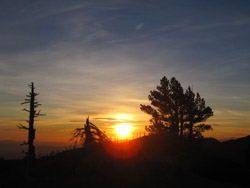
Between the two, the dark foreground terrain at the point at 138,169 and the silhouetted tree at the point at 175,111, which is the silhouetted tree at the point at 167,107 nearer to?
the silhouetted tree at the point at 175,111

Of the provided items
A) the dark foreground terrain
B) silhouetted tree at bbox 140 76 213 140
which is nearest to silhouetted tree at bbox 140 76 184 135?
silhouetted tree at bbox 140 76 213 140

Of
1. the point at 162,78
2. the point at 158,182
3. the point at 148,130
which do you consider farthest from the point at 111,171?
the point at 162,78

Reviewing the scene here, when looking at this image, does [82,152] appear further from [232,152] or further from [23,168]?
[232,152]

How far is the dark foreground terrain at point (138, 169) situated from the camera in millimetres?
17203

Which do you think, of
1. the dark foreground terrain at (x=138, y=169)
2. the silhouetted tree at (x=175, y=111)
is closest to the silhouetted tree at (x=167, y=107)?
the silhouetted tree at (x=175, y=111)

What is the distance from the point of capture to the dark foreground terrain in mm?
17203

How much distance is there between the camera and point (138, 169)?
18797 millimetres

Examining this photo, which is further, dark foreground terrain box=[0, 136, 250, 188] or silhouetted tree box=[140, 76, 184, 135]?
silhouetted tree box=[140, 76, 184, 135]

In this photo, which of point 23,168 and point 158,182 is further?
point 23,168

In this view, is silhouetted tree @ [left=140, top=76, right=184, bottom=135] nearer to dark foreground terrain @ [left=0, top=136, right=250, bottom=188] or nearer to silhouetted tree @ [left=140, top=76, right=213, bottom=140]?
silhouetted tree @ [left=140, top=76, right=213, bottom=140]

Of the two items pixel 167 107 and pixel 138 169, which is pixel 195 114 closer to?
pixel 167 107

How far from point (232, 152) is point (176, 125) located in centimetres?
930

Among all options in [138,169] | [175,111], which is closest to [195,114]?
[175,111]

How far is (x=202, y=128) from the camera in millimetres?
38438
